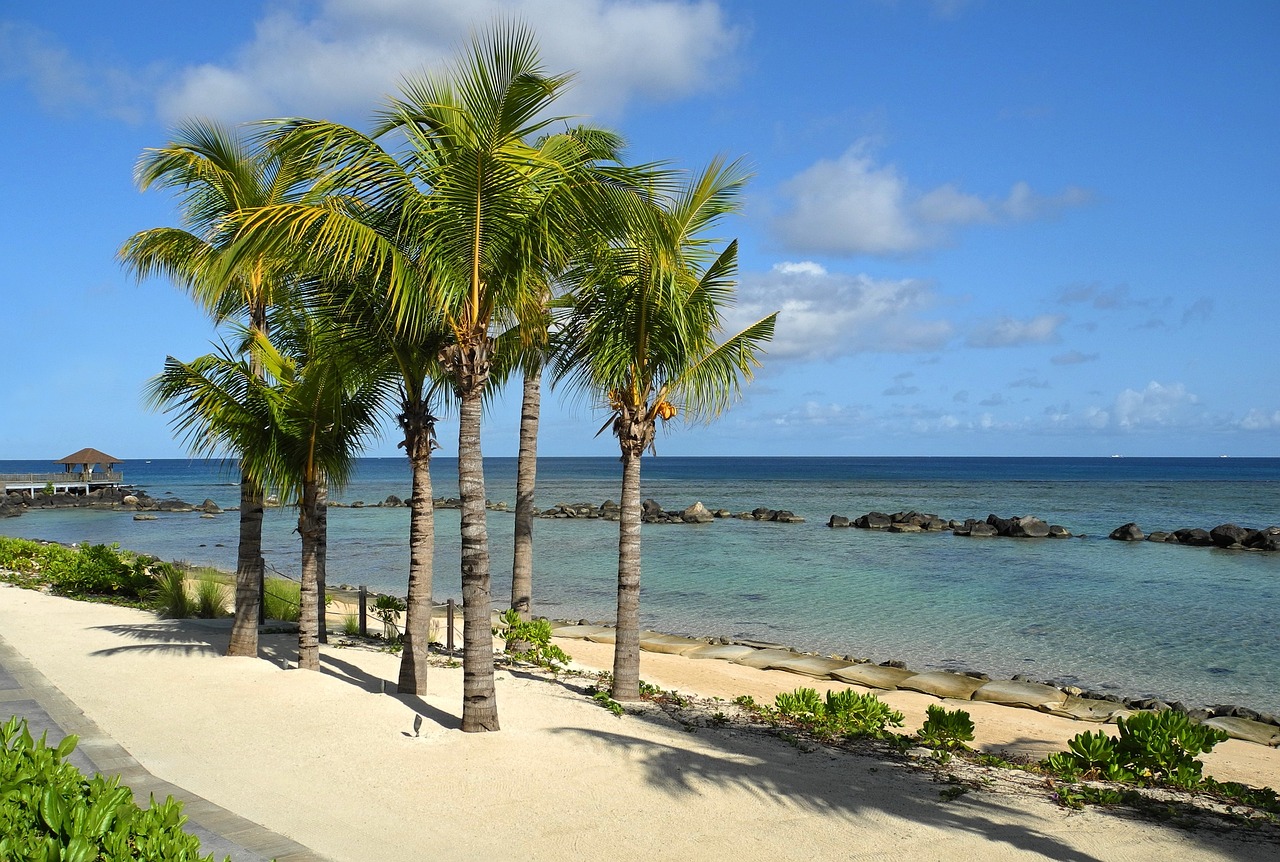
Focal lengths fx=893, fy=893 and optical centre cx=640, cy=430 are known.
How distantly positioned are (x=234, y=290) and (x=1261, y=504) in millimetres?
72101

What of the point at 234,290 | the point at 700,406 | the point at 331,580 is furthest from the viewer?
the point at 331,580

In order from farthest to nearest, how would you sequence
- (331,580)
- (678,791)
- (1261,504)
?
(1261,504) → (331,580) → (678,791)

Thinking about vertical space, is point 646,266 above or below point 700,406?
above

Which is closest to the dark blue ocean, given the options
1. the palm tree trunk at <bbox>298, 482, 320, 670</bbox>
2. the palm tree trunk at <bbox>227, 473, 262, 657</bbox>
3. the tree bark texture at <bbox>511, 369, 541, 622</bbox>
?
the palm tree trunk at <bbox>227, 473, 262, 657</bbox>

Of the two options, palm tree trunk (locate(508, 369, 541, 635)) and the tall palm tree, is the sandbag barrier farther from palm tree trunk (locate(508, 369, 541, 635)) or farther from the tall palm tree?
the tall palm tree

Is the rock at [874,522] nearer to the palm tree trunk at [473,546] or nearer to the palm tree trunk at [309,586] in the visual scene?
the palm tree trunk at [309,586]

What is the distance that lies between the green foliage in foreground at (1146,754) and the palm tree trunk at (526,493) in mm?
7750

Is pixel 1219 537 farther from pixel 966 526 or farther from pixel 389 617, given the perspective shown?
pixel 389 617

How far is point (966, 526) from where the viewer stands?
44.7 meters

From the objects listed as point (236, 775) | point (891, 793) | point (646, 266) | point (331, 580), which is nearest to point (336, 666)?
point (236, 775)

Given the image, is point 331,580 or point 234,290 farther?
point 331,580

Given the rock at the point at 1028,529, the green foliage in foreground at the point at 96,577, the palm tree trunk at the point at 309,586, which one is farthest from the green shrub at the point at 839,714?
the rock at the point at 1028,529

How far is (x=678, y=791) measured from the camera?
6883mm

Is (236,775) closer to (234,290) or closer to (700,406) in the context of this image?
(700,406)
